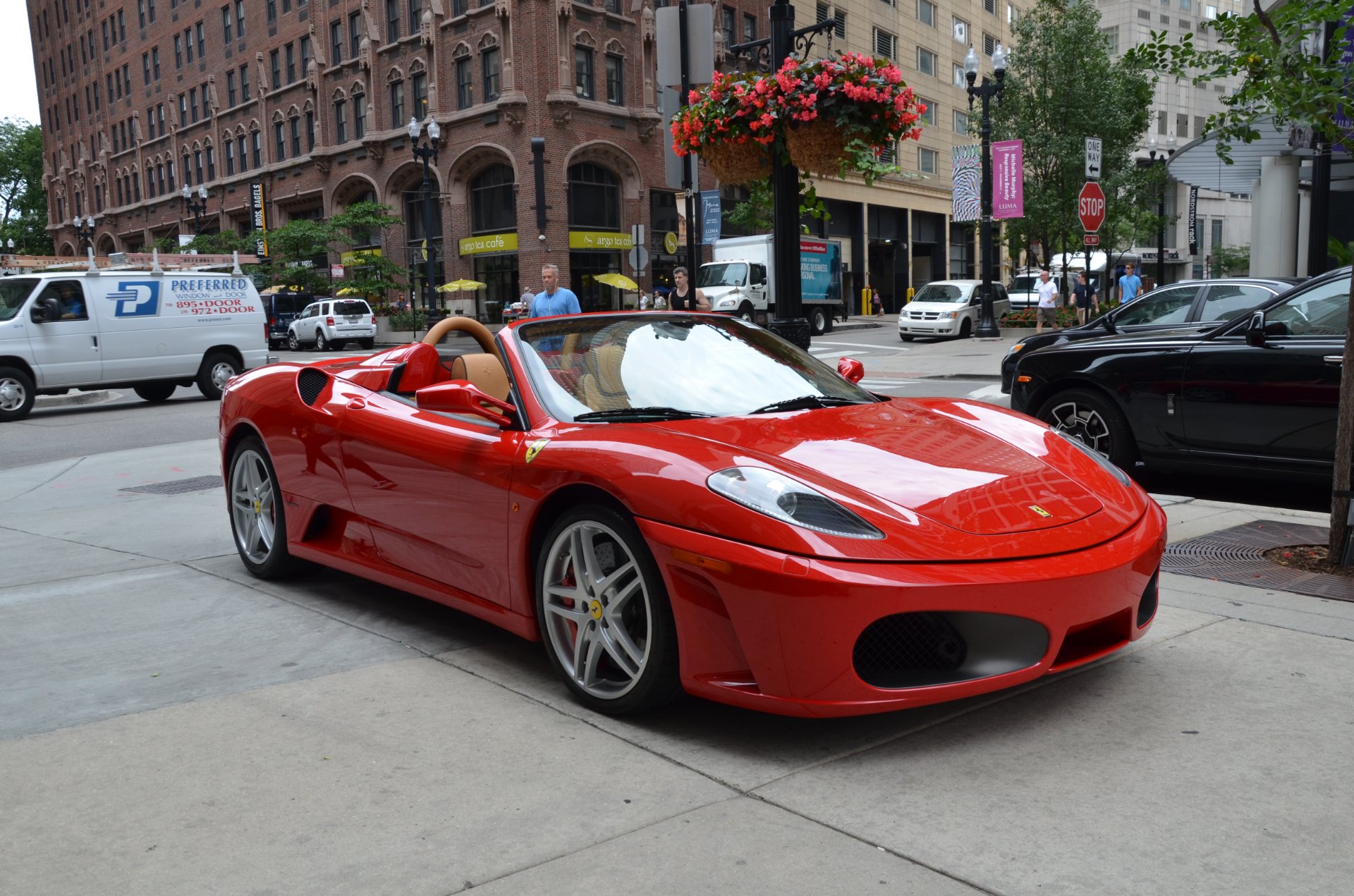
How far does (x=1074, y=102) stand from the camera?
32.2 m

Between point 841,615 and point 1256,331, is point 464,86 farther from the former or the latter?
point 841,615

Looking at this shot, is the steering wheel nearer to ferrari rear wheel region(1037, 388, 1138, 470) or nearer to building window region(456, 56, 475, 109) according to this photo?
ferrari rear wheel region(1037, 388, 1138, 470)

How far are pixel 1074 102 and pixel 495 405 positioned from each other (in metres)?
32.0

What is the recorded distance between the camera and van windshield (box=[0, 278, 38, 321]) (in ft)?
55.9

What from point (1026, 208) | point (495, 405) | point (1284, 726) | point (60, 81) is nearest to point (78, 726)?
point (495, 405)

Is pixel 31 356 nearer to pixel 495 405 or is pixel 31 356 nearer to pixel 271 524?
pixel 271 524

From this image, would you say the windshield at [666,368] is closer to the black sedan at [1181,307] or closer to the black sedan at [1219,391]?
the black sedan at [1219,391]

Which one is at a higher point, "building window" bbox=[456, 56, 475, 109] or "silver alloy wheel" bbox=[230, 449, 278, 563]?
"building window" bbox=[456, 56, 475, 109]

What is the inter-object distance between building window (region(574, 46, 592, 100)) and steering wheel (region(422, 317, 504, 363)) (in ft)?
131

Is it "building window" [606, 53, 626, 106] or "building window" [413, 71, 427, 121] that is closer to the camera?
"building window" [606, 53, 626, 106]

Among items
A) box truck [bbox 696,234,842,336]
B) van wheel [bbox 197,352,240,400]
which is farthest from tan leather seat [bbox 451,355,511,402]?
box truck [bbox 696,234,842,336]

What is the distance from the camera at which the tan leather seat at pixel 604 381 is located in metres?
4.09

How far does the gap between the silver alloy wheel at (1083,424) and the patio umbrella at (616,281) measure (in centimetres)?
3463

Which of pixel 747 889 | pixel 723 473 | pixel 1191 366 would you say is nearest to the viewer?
pixel 747 889
